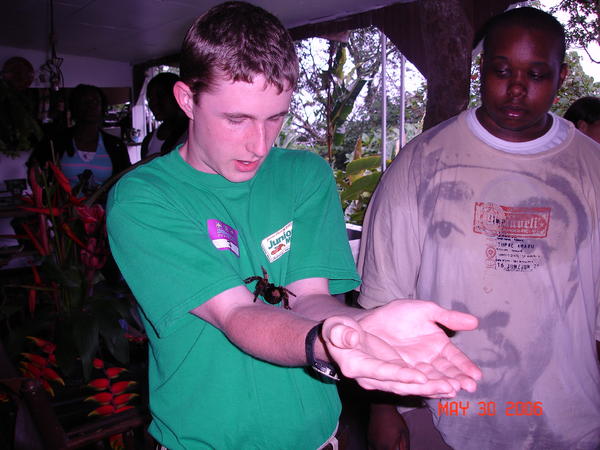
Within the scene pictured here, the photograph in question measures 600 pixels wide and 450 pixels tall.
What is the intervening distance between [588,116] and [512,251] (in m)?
1.90

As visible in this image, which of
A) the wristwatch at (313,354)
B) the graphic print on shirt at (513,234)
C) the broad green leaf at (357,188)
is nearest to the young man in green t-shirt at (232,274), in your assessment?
the wristwatch at (313,354)

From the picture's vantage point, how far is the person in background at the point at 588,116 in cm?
298

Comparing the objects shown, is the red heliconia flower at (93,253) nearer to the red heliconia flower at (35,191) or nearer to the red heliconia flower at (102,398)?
the red heliconia flower at (35,191)

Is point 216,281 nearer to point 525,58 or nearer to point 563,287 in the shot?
point 563,287

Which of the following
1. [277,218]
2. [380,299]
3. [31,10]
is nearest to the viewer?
[277,218]

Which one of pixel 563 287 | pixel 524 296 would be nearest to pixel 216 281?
pixel 524 296

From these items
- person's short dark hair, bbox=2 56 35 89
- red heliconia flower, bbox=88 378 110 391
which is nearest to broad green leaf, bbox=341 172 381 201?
red heliconia flower, bbox=88 378 110 391

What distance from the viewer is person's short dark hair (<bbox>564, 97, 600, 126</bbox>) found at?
9.85 ft

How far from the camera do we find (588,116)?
3.02 m

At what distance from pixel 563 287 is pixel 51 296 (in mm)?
2533

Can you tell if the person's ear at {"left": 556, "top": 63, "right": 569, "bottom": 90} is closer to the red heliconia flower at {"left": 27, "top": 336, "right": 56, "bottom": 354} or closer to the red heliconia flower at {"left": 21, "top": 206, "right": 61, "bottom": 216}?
the red heliconia flower at {"left": 21, "top": 206, "right": 61, "bottom": 216}

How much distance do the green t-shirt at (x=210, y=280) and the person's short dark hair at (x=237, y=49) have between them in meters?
0.25

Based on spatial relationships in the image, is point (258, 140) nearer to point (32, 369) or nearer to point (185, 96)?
point (185, 96)

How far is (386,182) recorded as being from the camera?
1.83m
